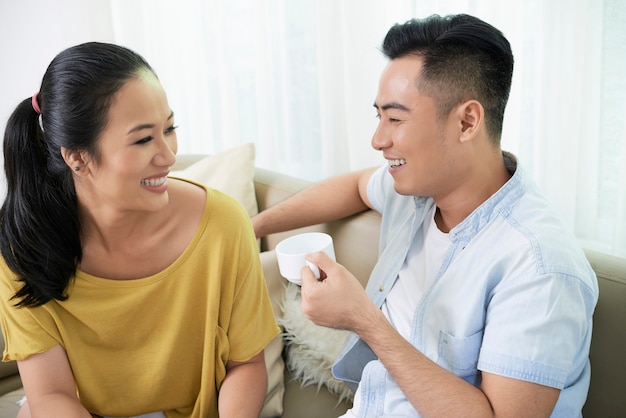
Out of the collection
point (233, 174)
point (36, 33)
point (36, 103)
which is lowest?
point (233, 174)

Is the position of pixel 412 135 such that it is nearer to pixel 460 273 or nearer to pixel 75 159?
pixel 460 273

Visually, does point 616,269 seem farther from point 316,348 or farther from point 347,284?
point 316,348

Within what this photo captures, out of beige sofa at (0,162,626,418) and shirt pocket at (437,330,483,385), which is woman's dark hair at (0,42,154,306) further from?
shirt pocket at (437,330,483,385)

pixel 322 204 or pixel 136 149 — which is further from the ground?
pixel 136 149

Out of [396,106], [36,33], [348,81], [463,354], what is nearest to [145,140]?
[396,106]

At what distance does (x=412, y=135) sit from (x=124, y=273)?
0.71 m

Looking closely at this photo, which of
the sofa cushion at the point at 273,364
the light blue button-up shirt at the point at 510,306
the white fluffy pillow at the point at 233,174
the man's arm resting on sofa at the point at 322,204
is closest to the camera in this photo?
the light blue button-up shirt at the point at 510,306

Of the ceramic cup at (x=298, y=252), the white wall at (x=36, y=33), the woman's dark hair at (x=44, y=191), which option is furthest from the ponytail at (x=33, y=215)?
the white wall at (x=36, y=33)

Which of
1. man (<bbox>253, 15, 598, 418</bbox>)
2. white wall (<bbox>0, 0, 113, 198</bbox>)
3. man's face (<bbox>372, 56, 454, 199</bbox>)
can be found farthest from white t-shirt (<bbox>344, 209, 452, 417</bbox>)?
white wall (<bbox>0, 0, 113, 198</bbox>)

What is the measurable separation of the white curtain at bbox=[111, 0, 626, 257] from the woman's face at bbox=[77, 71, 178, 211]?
3.88ft

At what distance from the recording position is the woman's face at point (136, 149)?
1248 millimetres

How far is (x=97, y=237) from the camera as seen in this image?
1443 mm

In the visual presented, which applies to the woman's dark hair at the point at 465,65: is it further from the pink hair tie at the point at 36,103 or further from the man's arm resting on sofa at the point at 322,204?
the pink hair tie at the point at 36,103

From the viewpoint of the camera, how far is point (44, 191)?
1.36 metres
